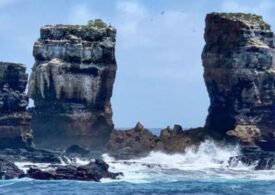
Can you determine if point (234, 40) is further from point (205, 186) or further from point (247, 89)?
point (205, 186)

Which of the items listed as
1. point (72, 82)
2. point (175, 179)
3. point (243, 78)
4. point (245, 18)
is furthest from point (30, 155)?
point (245, 18)

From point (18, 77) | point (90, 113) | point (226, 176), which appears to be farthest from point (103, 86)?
point (226, 176)

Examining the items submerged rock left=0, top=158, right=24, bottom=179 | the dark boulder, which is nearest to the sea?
submerged rock left=0, top=158, right=24, bottom=179

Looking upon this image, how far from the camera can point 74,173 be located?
95438mm

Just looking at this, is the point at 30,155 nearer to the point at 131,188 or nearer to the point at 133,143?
the point at 133,143

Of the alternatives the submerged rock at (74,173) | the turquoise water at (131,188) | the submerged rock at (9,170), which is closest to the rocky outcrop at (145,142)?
the submerged rock at (74,173)

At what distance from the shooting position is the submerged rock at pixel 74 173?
94.8m

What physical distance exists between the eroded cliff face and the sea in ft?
9.10

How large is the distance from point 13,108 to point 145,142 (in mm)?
14747

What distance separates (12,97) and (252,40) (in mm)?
25500

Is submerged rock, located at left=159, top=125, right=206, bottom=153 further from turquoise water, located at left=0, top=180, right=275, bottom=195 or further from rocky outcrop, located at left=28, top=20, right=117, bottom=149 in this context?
turquoise water, located at left=0, top=180, right=275, bottom=195

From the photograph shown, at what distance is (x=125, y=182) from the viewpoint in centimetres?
9450

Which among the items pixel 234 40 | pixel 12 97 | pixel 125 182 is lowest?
pixel 125 182

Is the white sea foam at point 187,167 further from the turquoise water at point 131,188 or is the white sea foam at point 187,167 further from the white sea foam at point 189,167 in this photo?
the turquoise water at point 131,188
